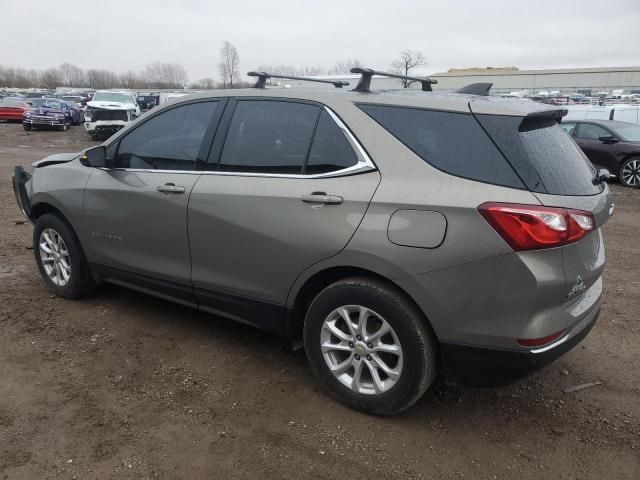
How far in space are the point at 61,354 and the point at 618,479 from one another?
3.37m

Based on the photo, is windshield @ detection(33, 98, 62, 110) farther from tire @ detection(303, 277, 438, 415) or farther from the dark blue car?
tire @ detection(303, 277, 438, 415)

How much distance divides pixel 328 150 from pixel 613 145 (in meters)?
11.1

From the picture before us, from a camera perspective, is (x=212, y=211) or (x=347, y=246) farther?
(x=212, y=211)

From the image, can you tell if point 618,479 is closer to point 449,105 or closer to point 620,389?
point 620,389

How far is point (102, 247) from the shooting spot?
416 cm

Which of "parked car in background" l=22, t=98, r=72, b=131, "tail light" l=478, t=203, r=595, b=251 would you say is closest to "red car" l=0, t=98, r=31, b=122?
"parked car in background" l=22, t=98, r=72, b=131

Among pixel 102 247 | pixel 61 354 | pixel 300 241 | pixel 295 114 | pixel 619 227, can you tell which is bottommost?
pixel 619 227

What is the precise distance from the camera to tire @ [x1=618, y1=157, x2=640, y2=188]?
38.1 ft

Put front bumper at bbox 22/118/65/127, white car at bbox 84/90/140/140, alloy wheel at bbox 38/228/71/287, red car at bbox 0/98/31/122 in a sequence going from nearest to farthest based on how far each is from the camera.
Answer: alloy wheel at bbox 38/228/71/287
white car at bbox 84/90/140/140
front bumper at bbox 22/118/65/127
red car at bbox 0/98/31/122

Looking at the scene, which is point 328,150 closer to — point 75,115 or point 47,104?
point 75,115

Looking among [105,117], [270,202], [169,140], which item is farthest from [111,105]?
[270,202]

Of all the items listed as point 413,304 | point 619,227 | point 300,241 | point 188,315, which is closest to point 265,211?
point 300,241

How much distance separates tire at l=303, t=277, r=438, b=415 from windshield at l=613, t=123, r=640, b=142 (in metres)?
11.4

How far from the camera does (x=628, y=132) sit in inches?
480
